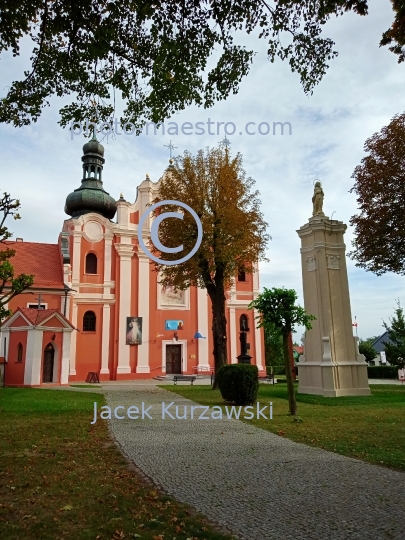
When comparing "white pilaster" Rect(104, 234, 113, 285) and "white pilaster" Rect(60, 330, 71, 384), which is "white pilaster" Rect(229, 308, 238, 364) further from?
"white pilaster" Rect(60, 330, 71, 384)

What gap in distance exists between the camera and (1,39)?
16.9 ft

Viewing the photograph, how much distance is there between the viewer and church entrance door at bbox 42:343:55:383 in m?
25.7

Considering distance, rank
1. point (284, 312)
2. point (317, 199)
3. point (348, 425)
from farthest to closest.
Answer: point (317, 199) < point (284, 312) < point (348, 425)

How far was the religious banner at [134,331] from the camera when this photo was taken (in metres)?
33.3

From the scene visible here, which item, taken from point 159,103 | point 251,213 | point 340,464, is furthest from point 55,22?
point 251,213

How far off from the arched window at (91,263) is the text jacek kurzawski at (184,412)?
21676 millimetres

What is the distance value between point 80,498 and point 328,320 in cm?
1361

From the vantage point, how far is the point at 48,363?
25922 millimetres

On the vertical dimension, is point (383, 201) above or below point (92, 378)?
above

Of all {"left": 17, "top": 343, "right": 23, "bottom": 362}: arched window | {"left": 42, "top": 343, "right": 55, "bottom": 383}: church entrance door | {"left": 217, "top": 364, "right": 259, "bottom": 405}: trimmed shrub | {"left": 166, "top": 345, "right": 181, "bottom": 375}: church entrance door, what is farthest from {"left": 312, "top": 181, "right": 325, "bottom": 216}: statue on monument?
{"left": 166, "top": 345, "right": 181, "bottom": 375}: church entrance door

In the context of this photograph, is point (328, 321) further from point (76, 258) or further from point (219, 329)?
point (76, 258)

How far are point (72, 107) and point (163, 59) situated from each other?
1.48 metres

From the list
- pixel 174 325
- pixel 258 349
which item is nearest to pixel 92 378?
pixel 174 325

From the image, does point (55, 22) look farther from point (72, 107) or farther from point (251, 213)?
point (251, 213)
